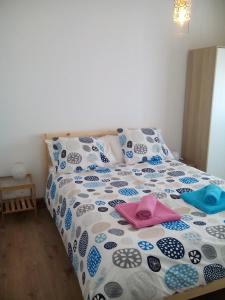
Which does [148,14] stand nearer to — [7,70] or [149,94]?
[149,94]

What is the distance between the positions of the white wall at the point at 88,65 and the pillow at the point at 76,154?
0.27m

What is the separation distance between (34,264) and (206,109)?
2.60 metres

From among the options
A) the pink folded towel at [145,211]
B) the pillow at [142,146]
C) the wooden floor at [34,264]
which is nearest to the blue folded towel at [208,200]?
the pink folded towel at [145,211]

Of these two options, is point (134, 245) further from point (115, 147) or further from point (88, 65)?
point (88, 65)

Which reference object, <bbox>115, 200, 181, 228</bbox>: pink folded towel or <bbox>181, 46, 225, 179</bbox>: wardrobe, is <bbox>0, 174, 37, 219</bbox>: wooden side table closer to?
<bbox>115, 200, 181, 228</bbox>: pink folded towel

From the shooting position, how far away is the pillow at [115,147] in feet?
10.5

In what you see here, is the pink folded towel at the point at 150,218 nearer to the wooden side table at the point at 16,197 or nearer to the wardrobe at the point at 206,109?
the wooden side table at the point at 16,197

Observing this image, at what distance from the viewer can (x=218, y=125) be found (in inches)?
136

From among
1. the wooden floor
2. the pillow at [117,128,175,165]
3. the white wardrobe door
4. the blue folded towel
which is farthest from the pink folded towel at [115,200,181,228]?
the white wardrobe door

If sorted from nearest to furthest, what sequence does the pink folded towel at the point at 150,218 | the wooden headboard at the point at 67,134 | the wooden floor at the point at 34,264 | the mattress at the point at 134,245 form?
the mattress at the point at 134,245, the pink folded towel at the point at 150,218, the wooden floor at the point at 34,264, the wooden headboard at the point at 67,134

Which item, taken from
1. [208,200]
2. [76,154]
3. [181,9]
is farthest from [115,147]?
[181,9]

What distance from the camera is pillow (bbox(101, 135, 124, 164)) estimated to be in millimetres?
3191

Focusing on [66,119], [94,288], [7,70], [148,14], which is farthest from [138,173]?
[148,14]

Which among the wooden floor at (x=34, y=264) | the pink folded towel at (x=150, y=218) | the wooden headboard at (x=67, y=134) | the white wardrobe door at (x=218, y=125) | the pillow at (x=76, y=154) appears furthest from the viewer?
the white wardrobe door at (x=218, y=125)
